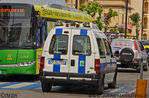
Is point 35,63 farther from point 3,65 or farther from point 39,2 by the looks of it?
point 39,2

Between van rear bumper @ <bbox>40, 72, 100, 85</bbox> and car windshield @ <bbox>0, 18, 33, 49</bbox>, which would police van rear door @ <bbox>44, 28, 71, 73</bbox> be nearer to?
van rear bumper @ <bbox>40, 72, 100, 85</bbox>

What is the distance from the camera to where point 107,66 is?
47.4 ft

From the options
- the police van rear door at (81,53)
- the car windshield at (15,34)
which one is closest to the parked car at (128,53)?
the car windshield at (15,34)

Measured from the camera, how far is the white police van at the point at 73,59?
1335cm

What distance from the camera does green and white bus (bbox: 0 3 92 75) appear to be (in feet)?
58.4

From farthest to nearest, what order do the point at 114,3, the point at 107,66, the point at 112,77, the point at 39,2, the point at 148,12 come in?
the point at 148,12 → the point at 114,3 → the point at 39,2 → the point at 112,77 → the point at 107,66

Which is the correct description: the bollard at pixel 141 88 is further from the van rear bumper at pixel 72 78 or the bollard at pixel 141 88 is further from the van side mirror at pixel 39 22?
the van side mirror at pixel 39 22

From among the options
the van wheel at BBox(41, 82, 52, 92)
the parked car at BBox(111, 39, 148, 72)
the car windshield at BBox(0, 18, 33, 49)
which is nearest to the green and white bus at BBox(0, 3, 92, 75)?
the car windshield at BBox(0, 18, 33, 49)

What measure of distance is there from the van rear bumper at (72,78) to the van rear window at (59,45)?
623mm

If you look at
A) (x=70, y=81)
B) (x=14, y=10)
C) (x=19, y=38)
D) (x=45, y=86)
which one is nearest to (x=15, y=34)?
(x=19, y=38)

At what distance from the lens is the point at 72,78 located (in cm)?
1340

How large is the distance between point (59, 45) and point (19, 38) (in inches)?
181

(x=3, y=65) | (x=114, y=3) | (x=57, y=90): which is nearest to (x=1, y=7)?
(x=3, y=65)

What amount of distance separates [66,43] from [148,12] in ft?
363
